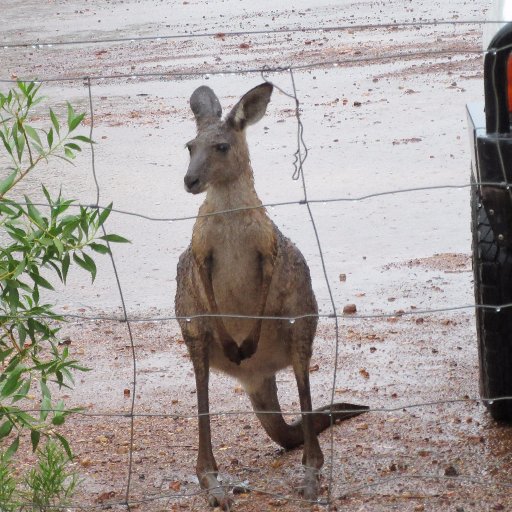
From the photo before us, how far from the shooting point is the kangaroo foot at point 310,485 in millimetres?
4109

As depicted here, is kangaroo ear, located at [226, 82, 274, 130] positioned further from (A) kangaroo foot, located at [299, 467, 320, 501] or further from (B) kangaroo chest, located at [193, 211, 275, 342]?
(A) kangaroo foot, located at [299, 467, 320, 501]

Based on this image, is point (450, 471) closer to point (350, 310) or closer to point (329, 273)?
point (350, 310)

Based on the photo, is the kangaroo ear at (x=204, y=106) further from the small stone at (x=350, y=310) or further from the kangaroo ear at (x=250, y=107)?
the small stone at (x=350, y=310)

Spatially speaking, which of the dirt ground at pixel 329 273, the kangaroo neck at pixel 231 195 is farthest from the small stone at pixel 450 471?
the kangaroo neck at pixel 231 195

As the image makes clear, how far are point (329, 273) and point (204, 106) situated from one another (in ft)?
8.21

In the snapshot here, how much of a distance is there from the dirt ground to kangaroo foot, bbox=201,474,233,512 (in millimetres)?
59

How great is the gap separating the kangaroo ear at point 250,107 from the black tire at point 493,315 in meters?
0.82

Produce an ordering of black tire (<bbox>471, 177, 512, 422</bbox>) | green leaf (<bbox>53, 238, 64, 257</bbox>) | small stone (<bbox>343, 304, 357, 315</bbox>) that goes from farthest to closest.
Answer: small stone (<bbox>343, 304, 357, 315</bbox>)
black tire (<bbox>471, 177, 512, 422</bbox>)
green leaf (<bbox>53, 238, 64, 257</bbox>)

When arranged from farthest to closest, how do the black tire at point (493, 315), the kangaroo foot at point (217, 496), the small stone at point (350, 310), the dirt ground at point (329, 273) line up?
the small stone at point (350, 310)
the dirt ground at point (329, 273)
the black tire at point (493, 315)
the kangaroo foot at point (217, 496)

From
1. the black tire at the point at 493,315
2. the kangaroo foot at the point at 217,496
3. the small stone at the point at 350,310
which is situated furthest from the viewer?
the small stone at the point at 350,310

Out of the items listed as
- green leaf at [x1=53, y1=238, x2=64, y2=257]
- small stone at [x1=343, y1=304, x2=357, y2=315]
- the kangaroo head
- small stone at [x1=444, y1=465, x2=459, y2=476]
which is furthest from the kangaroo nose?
small stone at [x1=343, y1=304, x2=357, y2=315]

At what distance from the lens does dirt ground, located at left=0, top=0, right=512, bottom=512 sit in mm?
4309

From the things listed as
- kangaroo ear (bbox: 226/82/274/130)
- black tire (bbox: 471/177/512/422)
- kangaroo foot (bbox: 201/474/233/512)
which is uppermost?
kangaroo ear (bbox: 226/82/274/130)

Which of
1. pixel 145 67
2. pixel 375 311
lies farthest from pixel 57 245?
pixel 145 67
